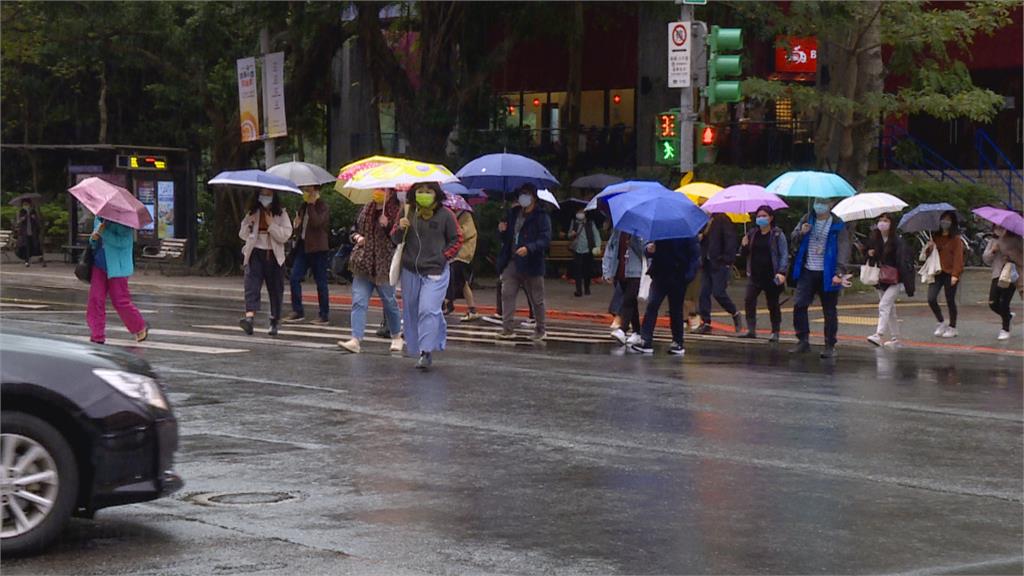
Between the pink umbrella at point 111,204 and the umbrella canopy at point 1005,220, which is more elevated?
the pink umbrella at point 111,204

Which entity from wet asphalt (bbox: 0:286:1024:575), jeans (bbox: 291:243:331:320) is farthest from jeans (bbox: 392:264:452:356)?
jeans (bbox: 291:243:331:320)

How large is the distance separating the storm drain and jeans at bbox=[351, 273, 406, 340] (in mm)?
7178

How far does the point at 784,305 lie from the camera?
1013 inches

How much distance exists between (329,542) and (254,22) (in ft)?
77.5

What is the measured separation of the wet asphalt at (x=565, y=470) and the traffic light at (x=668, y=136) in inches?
231

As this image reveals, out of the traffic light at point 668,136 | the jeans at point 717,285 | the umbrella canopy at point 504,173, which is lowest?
the jeans at point 717,285

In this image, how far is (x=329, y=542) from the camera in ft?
24.5

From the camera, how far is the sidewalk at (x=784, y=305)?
806 inches

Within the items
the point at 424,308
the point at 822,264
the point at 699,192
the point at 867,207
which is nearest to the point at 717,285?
the point at 699,192

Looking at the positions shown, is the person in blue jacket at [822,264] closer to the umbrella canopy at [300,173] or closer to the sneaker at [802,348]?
the sneaker at [802,348]

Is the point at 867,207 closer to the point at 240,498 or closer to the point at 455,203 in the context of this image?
the point at 455,203

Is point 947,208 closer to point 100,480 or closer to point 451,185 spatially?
point 451,185

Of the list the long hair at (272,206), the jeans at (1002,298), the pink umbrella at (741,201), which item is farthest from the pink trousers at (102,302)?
the jeans at (1002,298)

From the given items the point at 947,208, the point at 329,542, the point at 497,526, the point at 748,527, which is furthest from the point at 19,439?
the point at 947,208
